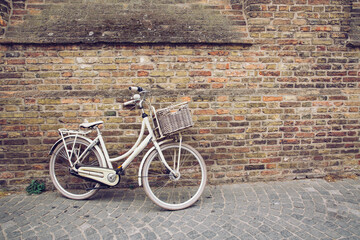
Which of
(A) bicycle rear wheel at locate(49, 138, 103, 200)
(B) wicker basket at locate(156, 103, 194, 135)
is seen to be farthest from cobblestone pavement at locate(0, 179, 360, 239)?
(B) wicker basket at locate(156, 103, 194, 135)

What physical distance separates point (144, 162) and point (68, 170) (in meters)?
1.27

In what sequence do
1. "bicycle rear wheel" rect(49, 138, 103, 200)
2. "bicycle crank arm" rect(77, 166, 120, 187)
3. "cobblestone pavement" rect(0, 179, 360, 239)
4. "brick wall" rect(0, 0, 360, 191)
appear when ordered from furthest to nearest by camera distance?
1. "brick wall" rect(0, 0, 360, 191)
2. "bicycle rear wheel" rect(49, 138, 103, 200)
3. "bicycle crank arm" rect(77, 166, 120, 187)
4. "cobblestone pavement" rect(0, 179, 360, 239)

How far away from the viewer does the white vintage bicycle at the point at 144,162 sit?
302 centimetres

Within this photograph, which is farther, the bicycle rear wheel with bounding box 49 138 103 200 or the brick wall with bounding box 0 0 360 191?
the brick wall with bounding box 0 0 360 191

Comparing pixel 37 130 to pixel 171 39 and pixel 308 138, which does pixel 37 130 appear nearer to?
pixel 171 39

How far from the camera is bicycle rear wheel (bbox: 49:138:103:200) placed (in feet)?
10.8

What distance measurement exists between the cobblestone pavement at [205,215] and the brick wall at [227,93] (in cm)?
39

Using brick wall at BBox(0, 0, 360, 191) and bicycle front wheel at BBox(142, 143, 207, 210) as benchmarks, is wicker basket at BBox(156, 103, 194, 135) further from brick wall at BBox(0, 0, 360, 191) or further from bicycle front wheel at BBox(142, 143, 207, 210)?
brick wall at BBox(0, 0, 360, 191)

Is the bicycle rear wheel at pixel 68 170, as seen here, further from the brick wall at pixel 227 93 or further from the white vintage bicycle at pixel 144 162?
the brick wall at pixel 227 93

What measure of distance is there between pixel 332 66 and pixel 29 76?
174 inches

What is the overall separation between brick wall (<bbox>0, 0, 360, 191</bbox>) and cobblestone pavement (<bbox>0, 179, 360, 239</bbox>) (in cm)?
39

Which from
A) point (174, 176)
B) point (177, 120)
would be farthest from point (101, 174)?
point (177, 120)

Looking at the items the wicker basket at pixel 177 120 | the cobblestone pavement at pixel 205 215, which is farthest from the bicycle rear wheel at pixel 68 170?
the wicker basket at pixel 177 120

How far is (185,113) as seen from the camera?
116 inches
